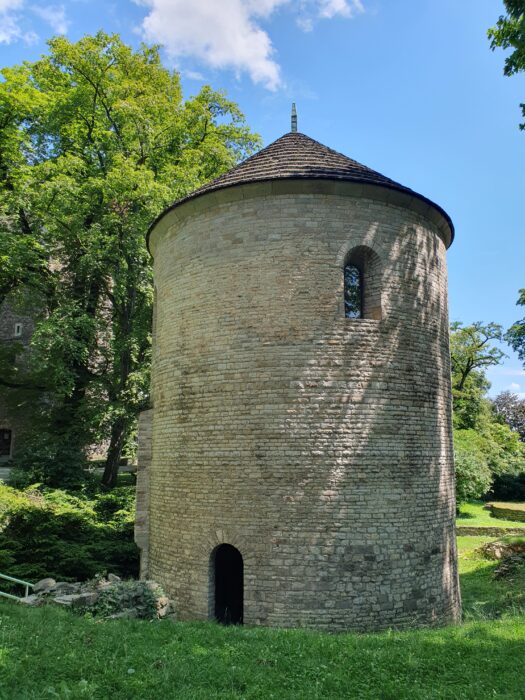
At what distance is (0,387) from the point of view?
23281 mm

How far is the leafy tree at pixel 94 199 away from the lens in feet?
58.2

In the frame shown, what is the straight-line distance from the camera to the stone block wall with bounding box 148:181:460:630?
8586 millimetres

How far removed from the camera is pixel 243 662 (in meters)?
5.91

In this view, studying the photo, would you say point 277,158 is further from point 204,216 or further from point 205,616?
point 205,616

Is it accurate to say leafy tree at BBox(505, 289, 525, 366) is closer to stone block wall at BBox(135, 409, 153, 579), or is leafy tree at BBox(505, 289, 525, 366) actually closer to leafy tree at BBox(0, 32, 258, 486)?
leafy tree at BBox(0, 32, 258, 486)

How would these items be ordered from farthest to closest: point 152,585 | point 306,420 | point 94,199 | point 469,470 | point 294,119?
point 469,470, point 94,199, point 294,119, point 152,585, point 306,420

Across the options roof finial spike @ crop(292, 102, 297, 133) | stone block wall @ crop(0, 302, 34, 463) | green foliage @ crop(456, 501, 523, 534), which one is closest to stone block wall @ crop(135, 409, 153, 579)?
roof finial spike @ crop(292, 102, 297, 133)

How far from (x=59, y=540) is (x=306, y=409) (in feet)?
26.4

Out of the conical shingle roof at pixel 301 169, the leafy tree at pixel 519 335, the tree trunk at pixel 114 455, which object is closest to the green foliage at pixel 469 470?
the leafy tree at pixel 519 335

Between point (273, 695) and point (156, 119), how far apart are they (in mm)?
21029

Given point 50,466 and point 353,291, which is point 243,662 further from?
point 50,466

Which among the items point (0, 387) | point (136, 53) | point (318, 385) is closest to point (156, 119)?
point (136, 53)

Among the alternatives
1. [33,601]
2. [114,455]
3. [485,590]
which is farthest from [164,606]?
[114,455]

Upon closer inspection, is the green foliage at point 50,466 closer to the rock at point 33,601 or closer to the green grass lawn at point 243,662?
the rock at point 33,601
